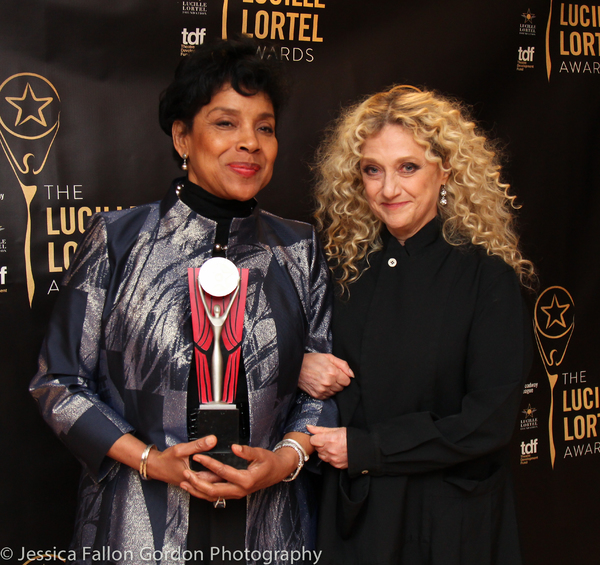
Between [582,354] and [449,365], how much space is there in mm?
1481

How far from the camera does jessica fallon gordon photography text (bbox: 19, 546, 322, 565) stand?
4.44 feet

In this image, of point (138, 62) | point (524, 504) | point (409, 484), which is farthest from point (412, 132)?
point (524, 504)

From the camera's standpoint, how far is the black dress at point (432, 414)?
4.55 ft

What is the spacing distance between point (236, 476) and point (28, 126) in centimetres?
148

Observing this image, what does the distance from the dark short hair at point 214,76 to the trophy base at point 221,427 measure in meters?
0.68

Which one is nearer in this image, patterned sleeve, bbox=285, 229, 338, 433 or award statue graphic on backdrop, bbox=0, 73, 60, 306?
patterned sleeve, bbox=285, 229, 338, 433

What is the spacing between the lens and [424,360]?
4.73 ft

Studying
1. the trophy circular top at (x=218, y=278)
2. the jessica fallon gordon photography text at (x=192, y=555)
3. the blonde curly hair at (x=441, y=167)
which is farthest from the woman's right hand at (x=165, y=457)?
the blonde curly hair at (x=441, y=167)

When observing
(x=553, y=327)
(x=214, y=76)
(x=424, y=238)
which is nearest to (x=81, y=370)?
(x=214, y=76)

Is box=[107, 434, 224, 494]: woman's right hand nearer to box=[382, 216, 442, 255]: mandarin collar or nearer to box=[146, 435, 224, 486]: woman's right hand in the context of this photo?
box=[146, 435, 224, 486]: woman's right hand

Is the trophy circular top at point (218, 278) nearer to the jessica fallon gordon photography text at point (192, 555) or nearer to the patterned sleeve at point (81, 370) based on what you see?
the patterned sleeve at point (81, 370)

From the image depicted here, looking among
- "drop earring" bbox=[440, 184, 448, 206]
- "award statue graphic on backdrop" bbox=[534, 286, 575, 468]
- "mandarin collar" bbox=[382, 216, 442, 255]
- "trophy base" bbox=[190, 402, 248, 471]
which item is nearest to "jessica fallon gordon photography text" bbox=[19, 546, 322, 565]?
"trophy base" bbox=[190, 402, 248, 471]

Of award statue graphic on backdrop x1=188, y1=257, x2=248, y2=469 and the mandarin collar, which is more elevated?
the mandarin collar

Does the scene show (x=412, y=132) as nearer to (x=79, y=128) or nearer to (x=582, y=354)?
(x=79, y=128)
